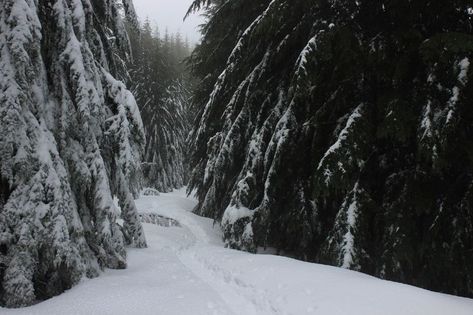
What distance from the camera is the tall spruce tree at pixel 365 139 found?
5.90 meters

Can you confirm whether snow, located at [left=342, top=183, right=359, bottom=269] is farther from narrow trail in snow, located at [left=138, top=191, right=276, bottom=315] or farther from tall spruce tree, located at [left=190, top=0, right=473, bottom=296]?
narrow trail in snow, located at [left=138, top=191, right=276, bottom=315]

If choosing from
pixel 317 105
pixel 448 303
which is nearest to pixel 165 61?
pixel 317 105

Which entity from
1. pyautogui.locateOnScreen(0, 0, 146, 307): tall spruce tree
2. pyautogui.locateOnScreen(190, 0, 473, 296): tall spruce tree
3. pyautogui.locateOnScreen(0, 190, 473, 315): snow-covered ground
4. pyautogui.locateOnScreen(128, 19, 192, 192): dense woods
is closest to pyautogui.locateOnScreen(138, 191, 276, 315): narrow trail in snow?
pyautogui.locateOnScreen(0, 190, 473, 315): snow-covered ground

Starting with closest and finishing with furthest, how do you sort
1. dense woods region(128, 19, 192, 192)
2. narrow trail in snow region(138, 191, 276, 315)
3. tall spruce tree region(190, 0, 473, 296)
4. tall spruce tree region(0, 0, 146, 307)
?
tall spruce tree region(0, 0, 146, 307)
narrow trail in snow region(138, 191, 276, 315)
tall spruce tree region(190, 0, 473, 296)
dense woods region(128, 19, 192, 192)

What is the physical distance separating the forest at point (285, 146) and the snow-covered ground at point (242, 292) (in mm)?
90

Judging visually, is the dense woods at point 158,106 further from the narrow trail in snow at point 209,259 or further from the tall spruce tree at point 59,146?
the tall spruce tree at point 59,146

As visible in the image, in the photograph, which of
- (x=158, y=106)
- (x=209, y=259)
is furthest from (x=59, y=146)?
(x=158, y=106)

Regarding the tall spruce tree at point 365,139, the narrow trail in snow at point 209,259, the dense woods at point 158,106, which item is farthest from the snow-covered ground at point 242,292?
A: the dense woods at point 158,106

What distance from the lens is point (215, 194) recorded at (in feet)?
35.3

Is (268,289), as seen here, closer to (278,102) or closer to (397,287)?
(397,287)

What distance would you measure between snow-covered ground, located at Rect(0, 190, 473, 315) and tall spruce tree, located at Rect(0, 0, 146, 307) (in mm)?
436

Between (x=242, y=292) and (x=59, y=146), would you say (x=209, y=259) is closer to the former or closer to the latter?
(x=242, y=292)

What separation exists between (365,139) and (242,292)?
3.01m

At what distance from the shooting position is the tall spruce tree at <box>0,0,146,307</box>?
16.4 feet
